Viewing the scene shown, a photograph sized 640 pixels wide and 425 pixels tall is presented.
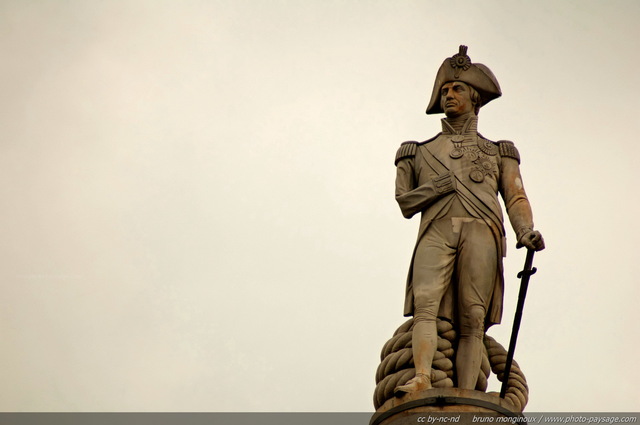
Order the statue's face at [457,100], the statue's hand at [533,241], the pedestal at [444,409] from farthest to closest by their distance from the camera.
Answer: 1. the statue's face at [457,100]
2. the statue's hand at [533,241]
3. the pedestal at [444,409]

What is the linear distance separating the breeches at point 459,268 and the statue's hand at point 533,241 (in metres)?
0.55

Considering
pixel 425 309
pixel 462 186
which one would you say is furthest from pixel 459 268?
pixel 462 186

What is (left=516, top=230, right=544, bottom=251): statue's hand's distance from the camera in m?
15.6

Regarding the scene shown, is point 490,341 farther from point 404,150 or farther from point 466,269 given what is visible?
point 404,150

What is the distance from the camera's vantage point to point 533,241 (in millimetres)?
15656

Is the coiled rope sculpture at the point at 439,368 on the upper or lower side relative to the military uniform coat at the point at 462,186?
lower

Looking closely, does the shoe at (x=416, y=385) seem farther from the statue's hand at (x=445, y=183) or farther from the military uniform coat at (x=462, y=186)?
the statue's hand at (x=445, y=183)

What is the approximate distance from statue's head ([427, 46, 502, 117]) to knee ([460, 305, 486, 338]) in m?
3.31

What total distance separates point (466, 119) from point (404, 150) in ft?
3.57

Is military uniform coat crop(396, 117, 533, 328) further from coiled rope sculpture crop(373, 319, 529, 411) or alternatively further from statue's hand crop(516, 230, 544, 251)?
coiled rope sculpture crop(373, 319, 529, 411)

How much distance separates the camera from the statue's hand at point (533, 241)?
51.2 feet

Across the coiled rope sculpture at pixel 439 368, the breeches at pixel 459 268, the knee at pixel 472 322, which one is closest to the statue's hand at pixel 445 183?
the breeches at pixel 459 268

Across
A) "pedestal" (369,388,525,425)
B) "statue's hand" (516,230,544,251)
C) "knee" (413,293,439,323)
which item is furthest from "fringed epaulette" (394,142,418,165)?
"pedestal" (369,388,525,425)

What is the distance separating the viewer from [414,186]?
1723 cm
